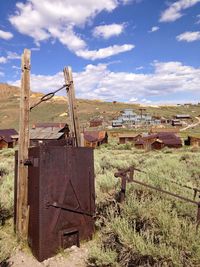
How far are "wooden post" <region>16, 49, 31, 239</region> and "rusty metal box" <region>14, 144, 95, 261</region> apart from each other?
0.13 m

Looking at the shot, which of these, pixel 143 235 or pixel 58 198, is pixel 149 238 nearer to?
pixel 143 235

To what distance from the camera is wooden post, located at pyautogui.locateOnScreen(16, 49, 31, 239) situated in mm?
4977

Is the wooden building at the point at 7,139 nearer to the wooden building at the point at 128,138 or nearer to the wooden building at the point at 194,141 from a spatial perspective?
the wooden building at the point at 128,138

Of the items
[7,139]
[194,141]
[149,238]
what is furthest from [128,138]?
[149,238]

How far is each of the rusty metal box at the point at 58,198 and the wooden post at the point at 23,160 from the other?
0.44ft

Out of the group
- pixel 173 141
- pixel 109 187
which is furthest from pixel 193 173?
pixel 173 141

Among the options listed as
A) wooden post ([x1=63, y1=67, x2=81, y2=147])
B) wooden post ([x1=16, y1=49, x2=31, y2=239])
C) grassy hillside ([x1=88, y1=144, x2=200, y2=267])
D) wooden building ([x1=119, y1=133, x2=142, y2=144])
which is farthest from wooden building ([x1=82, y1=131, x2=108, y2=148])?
grassy hillside ([x1=88, y1=144, x2=200, y2=267])

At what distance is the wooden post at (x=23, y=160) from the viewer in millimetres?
4977

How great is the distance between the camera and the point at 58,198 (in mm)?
4688

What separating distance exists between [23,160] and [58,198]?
898 mm

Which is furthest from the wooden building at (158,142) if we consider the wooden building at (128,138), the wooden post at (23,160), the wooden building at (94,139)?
the wooden post at (23,160)

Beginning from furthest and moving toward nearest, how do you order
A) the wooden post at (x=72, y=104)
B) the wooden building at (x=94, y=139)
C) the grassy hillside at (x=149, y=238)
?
the wooden building at (x=94, y=139)
the wooden post at (x=72, y=104)
the grassy hillside at (x=149, y=238)

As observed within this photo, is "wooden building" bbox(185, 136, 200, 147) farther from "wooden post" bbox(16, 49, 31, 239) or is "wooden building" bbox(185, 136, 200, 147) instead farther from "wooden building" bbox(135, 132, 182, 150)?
"wooden post" bbox(16, 49, 31, 239)

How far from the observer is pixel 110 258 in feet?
12.9
